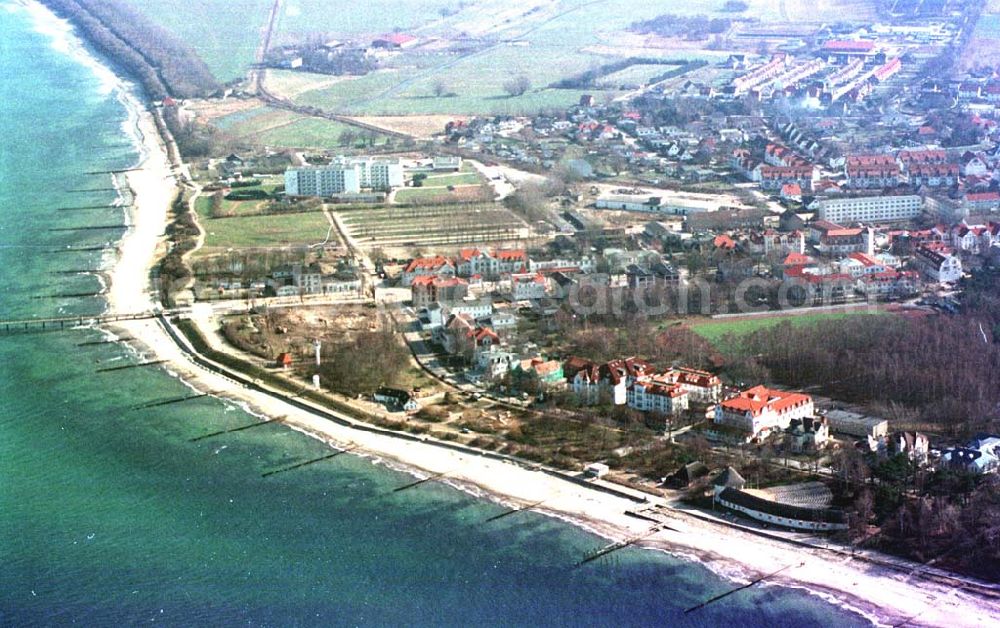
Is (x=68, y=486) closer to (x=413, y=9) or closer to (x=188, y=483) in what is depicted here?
(x=188, y=483)

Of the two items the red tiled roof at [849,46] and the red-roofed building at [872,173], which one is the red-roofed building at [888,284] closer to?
the red-roofed building at [872,173]

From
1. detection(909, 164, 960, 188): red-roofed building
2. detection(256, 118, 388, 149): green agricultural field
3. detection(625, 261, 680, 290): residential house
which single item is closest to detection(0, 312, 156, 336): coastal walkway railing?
detection(625, 261, 680, 290): residential house

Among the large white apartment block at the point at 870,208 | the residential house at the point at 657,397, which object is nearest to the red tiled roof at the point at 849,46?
the large white apartment block at the point at 870,208

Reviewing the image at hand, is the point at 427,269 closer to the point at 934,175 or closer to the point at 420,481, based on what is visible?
the point at 420,481

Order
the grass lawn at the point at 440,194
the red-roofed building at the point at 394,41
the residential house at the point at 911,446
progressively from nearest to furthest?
the residential house at the point at 911,446, the grass lawn at the point at 440,194, the red-roofed building at the point at 394,41

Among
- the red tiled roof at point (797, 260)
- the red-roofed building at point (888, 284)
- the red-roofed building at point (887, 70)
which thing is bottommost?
the red-roofed building at point (888, 284)

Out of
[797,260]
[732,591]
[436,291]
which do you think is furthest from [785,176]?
[732,591]
